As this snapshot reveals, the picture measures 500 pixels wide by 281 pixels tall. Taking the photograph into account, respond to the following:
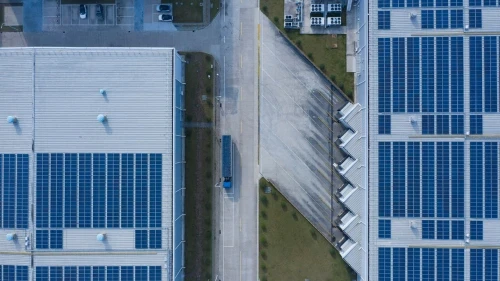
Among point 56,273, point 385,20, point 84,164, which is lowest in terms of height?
point 56,273

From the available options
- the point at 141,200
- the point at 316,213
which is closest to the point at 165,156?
the point at 141,200

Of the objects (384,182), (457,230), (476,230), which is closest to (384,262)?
(457,230)

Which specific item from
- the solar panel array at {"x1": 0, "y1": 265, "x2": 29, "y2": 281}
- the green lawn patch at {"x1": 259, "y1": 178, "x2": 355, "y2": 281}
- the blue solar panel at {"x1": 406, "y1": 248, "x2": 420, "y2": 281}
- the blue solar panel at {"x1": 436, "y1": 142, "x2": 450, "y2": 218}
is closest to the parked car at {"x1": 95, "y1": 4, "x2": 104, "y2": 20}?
the green lawn patch at {"x1": 259, "y1": 178, "x2": 355, "y2": 281}

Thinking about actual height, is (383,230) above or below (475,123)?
below

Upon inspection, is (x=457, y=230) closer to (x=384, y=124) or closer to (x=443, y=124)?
(x=443, y=124)

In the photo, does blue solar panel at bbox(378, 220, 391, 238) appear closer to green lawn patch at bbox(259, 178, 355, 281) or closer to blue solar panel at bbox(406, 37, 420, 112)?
green lawn patch at bbox(259, 178, 355, 281)

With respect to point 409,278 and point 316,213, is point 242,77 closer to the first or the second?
point 316,213

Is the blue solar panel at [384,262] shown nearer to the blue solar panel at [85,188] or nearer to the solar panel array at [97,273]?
the solar panel array at [97,273]

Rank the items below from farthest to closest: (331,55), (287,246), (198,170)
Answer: (198,170)
(287,246)
(331,55)
